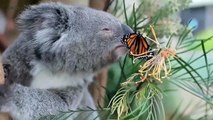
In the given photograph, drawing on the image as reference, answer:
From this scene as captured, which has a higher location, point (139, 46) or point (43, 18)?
point (43, 18)

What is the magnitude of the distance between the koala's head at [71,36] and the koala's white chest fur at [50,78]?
0.08 ft

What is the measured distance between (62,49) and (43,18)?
13cm

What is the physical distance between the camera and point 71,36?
1.65 metres

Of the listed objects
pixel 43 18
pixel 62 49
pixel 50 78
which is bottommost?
pixel 50 78

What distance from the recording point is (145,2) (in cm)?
167

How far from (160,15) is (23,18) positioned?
0.48 metres

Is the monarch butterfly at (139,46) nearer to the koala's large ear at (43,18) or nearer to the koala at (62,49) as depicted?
the koala at (62,49)

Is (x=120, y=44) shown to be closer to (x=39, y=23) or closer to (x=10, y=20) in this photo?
(x=39, y=23)

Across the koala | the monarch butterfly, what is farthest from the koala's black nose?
the monarch butterfly

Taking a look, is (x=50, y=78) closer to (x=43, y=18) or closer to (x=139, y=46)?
(x=43, y=18)

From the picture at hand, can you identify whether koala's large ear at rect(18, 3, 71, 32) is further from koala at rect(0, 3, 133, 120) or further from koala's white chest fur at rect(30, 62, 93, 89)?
koala's white chest fur at rect(30, 62, 93, 89)

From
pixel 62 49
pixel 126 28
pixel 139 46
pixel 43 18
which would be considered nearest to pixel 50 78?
pixel 62 49

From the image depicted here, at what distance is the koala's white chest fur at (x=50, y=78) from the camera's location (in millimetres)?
1654

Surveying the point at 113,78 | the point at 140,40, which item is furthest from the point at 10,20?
the point at 140,40
